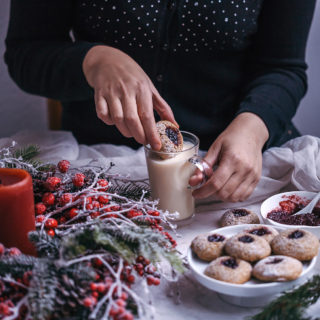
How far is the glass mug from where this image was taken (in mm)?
924

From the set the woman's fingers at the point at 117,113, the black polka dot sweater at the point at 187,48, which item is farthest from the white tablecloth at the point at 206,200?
the woman's fingers at the point at 117,113

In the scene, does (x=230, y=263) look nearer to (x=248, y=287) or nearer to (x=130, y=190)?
(x=248, y=287)

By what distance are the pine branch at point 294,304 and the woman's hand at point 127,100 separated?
373 millimetres

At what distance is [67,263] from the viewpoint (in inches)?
24.5

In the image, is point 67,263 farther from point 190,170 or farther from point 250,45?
point 250,45

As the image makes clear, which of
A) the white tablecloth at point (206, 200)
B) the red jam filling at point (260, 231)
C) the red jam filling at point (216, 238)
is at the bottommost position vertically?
the white tablecloth at point (206, 200)

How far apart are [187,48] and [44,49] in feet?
1.24

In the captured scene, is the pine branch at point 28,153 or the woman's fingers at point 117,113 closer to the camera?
the woman's fingers at point 117,113

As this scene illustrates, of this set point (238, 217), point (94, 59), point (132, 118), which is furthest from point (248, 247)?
point (94, 59)

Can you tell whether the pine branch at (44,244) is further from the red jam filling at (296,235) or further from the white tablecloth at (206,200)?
the red jam filling at (296,235)

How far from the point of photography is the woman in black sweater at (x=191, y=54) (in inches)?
45.5

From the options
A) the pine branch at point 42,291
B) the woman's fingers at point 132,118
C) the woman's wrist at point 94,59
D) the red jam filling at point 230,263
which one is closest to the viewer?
the pine branch at point 42,291

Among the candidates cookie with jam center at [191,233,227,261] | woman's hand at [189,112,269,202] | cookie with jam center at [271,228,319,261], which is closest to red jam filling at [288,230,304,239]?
cookie with jam center at [271,228,319,261]

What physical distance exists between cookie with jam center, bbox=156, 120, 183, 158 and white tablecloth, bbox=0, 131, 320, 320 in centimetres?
17
